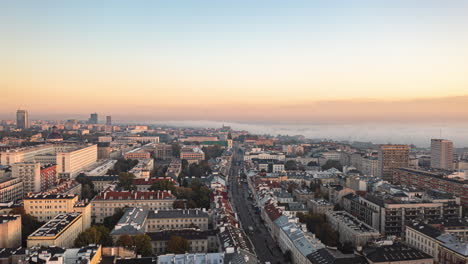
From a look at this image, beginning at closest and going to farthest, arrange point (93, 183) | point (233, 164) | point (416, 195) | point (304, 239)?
point (304, 239) < point (416, 195) < point (93, 183) < point (233, 164)

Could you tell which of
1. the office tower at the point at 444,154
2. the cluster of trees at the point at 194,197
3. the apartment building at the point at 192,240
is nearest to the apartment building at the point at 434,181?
the office tower at the point at 444,154

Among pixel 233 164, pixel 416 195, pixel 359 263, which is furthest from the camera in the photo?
pixel 233 164

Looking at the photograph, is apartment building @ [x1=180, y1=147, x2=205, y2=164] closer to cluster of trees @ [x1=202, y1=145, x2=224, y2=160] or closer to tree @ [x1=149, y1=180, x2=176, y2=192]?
cluster of trees @ [x1=202, y1=145, x2=224, y2=160]

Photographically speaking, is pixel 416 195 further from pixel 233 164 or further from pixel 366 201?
pixel 233 164

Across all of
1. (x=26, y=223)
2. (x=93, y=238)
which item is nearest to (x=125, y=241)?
(x=93, y=238)

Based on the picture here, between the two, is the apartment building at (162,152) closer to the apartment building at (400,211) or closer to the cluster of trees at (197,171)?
the cluster of trees at (197,171)

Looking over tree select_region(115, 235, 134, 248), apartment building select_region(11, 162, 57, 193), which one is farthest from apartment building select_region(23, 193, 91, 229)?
apartment building select_region(11, 162, 57, 193)

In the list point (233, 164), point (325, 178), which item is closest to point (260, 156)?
point (233, 164)
